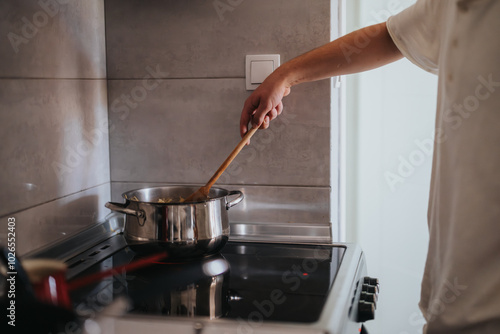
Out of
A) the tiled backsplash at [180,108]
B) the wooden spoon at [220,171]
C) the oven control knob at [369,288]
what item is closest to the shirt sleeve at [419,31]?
the tiled backsplash at [180,108]

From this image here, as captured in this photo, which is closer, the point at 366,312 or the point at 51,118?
the point at 366,312

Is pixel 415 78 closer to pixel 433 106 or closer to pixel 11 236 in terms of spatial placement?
pixel 433 106

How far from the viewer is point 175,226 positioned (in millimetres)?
931

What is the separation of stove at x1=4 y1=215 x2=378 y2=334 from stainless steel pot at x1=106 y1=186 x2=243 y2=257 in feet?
0.14

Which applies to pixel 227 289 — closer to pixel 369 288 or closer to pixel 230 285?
pixel 230 285

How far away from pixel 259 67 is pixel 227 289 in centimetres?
55

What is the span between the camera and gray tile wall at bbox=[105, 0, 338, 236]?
1.15 m

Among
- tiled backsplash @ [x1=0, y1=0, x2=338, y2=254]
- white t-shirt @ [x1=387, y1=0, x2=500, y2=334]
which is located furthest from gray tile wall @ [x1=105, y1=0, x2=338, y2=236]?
white t-shirt @ [x1=387, y1=0, x2=500, y2=334]

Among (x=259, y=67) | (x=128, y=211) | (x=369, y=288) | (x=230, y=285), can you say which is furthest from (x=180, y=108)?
(x=369, y=288)

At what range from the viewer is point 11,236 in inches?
34.9

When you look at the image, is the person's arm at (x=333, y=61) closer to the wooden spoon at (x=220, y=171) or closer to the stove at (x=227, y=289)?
the wooden spoon at (x=220, y=171)

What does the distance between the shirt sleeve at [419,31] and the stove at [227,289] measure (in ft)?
1.42

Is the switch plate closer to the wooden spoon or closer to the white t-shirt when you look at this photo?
the wooden spoon

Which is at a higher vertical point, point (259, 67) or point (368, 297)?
point (259, 67)
